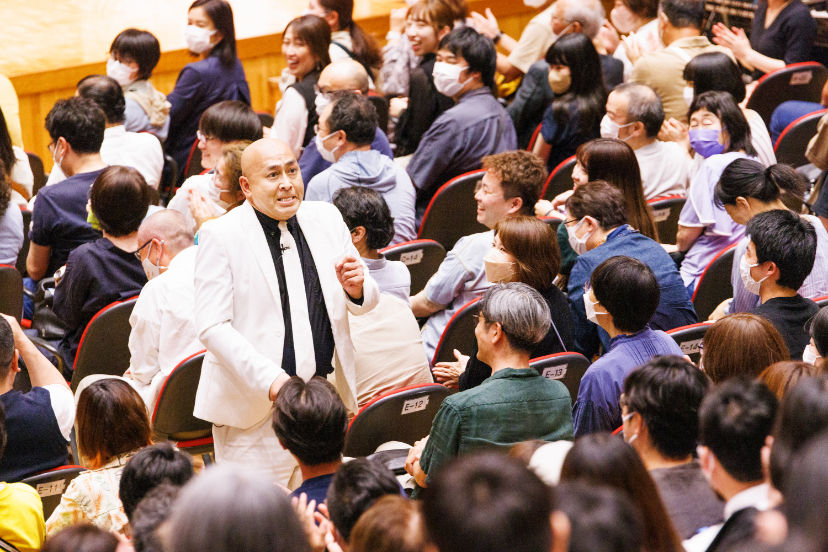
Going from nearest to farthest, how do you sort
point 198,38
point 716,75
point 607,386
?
point 607,386 → point 716,75 → point 198,38

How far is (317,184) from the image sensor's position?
170 inches

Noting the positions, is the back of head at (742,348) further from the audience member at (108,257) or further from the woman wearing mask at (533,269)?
the audience member at (108,257)

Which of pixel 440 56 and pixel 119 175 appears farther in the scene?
pixel 440 56

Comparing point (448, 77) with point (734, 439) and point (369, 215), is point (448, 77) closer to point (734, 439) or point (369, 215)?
point (369, 215)

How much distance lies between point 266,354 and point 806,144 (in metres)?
3.32

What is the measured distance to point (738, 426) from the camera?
174cm

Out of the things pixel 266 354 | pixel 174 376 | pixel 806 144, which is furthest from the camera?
pixel 806 144

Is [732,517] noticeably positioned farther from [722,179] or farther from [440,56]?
[440,56]

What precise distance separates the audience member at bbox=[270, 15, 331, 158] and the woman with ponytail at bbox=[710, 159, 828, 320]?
258cm

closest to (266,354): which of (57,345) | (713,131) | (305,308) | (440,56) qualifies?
(305,308)

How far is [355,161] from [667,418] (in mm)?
2608

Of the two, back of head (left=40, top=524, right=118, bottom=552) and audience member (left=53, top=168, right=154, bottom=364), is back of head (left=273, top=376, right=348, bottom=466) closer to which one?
back of head (left=40, top=524, right=118, bottom=552)

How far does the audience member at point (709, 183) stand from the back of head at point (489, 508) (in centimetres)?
277

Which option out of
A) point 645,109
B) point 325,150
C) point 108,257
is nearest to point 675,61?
point 645,109
